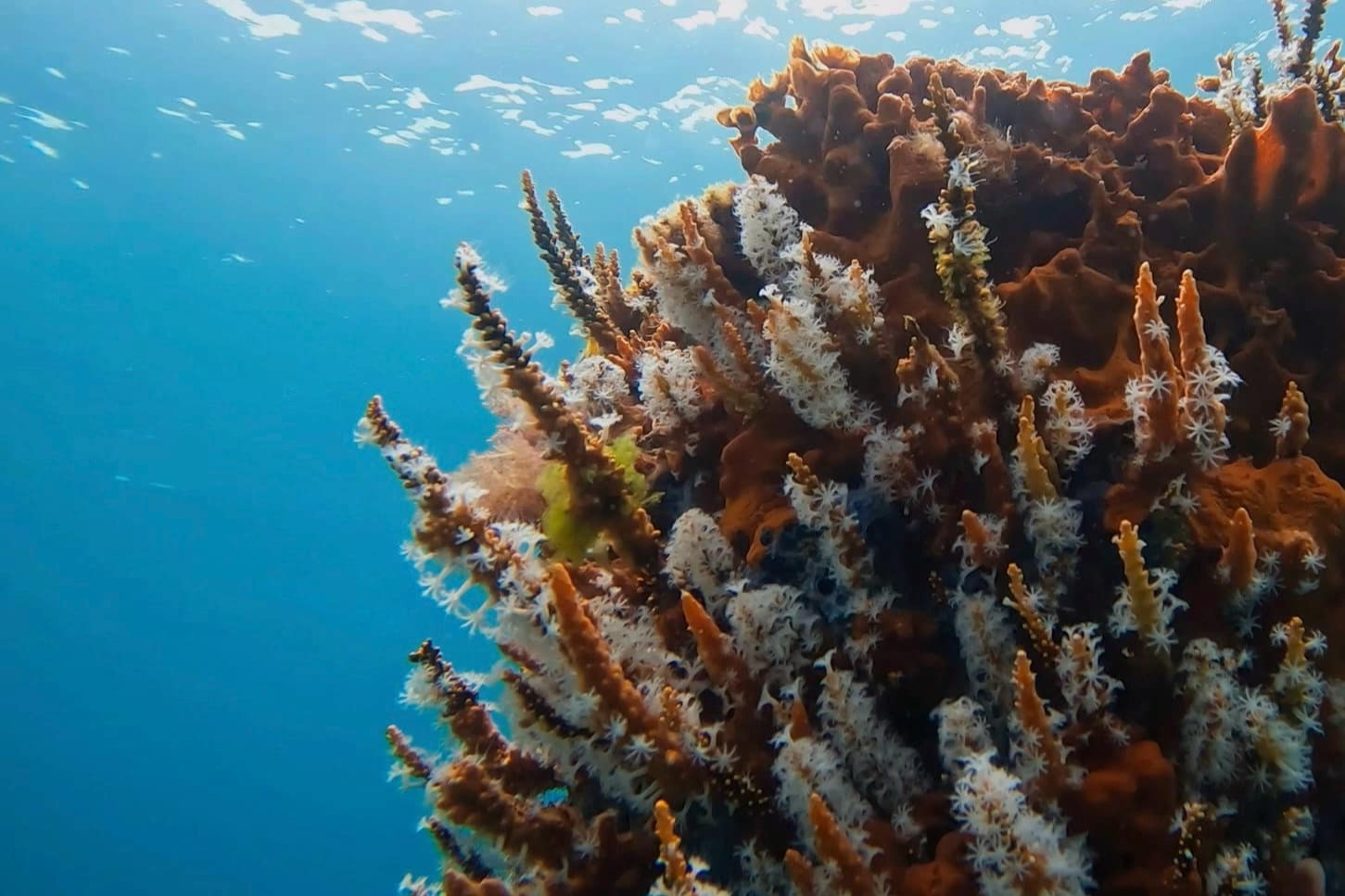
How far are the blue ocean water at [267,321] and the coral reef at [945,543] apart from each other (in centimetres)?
1317

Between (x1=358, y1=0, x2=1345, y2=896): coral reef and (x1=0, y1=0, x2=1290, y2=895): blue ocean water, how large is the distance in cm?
1317

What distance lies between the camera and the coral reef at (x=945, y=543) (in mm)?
2154


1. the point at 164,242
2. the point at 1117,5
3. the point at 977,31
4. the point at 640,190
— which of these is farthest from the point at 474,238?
the point at 1117,5

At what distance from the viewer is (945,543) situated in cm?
260

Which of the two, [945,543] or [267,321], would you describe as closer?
[945,543]

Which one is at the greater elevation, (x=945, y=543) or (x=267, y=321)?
(x=267, y=321)

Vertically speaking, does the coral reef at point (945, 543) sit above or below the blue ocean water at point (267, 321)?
below

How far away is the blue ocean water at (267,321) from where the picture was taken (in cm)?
1875

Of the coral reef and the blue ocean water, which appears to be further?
the blue ocean water

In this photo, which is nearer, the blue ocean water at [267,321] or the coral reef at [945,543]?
the coral reef at [945,543]

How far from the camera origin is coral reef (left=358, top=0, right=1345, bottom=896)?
215 cm

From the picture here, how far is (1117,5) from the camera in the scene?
16719 mm

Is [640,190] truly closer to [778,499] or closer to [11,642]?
[778,499]

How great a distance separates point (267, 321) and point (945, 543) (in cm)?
4214
